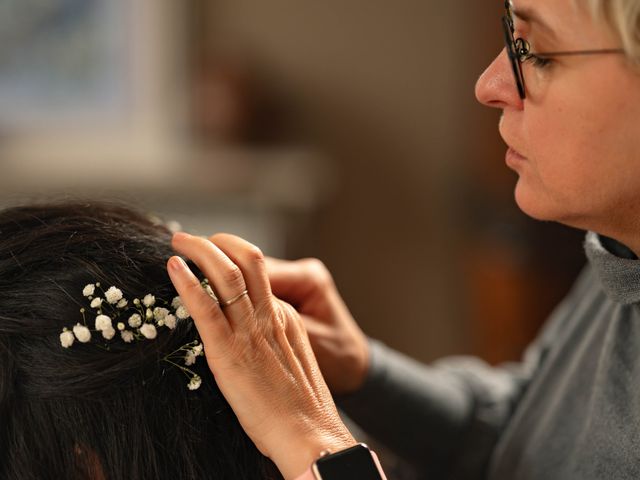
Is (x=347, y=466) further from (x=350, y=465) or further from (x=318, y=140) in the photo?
(x=318, y=140)

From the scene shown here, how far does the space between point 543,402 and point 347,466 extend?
1.74 ft

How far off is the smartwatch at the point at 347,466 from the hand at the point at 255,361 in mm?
17

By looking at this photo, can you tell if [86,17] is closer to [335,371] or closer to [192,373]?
[335,371]

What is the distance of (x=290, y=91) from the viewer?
3.70 meters

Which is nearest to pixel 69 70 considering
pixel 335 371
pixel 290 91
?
pixel 290 91

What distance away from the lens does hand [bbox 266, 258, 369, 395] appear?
129 cm

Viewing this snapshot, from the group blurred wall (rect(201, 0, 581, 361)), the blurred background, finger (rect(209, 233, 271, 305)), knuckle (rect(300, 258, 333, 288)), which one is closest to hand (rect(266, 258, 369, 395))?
knuckle (rect(300, 258, 333, 288))

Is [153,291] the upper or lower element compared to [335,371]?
upper

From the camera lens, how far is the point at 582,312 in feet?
4.37

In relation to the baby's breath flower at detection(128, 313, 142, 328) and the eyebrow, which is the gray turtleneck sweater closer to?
the eyebrow

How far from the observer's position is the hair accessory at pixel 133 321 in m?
0.91

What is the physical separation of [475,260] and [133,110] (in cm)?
156

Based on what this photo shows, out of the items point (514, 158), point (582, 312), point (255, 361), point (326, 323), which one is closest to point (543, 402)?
point (582, 312)

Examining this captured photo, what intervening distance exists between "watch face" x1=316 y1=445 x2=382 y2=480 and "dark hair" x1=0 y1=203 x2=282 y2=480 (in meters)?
0.13
